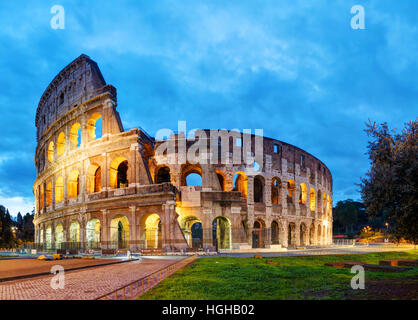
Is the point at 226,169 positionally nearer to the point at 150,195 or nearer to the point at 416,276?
the point at 150,195

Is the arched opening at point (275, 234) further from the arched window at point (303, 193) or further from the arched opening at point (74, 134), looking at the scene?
the arched opening at point (74, 134)

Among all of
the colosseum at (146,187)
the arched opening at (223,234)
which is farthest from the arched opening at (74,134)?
the arched opening at (223,234)

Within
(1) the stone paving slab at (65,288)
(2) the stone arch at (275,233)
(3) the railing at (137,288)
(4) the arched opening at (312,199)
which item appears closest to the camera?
(3) the railing at (137,288)

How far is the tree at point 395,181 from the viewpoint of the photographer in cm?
827

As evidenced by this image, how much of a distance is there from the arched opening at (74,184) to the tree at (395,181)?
33.4 m

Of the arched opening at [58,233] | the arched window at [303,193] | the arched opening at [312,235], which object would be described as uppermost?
the arched window at [303,193]

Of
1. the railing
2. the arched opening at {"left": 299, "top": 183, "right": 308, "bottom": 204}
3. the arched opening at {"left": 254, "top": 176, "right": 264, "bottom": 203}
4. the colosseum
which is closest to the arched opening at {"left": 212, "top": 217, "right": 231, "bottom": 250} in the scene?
the colosseum

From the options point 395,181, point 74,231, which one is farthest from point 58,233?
point 395,181

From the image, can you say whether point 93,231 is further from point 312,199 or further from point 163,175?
point 312,199

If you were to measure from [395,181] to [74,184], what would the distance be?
35.2 meters
